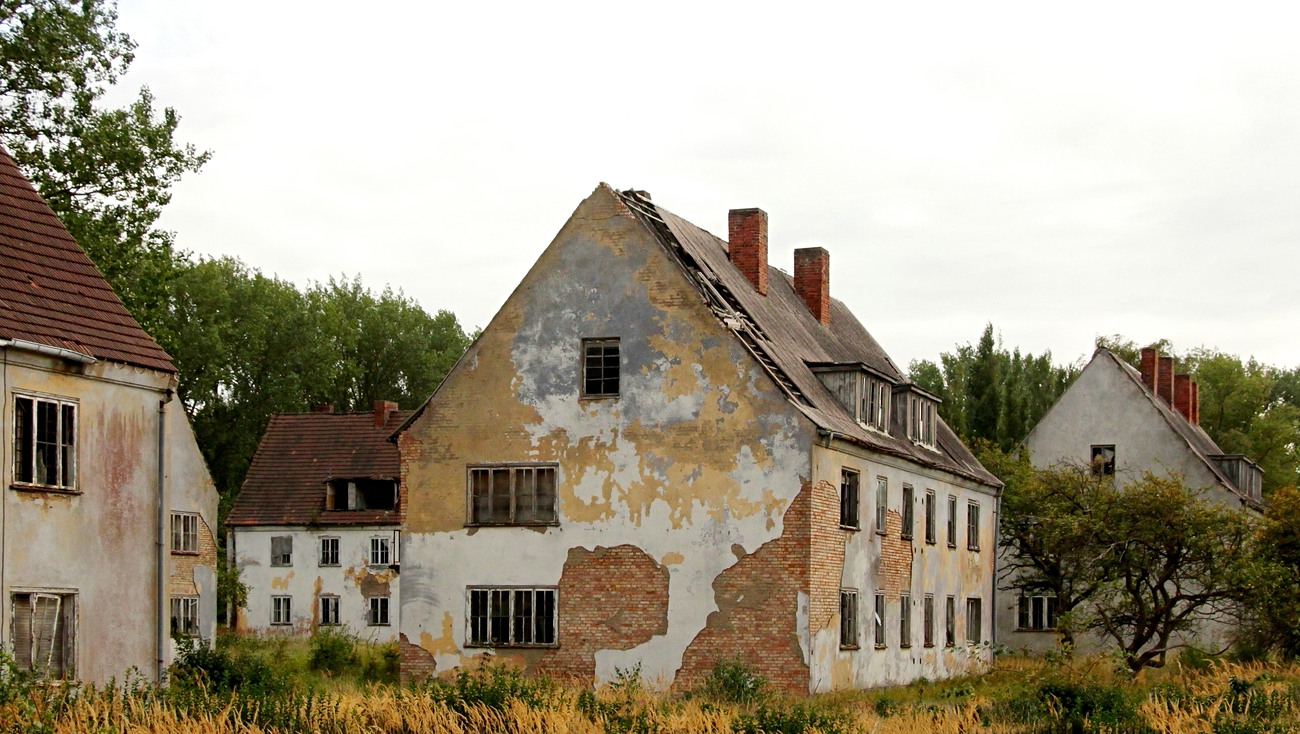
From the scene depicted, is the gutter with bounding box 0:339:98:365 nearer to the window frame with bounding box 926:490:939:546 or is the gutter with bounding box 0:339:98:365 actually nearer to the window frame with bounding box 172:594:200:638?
the window frame with bounding box 926:490:939:546

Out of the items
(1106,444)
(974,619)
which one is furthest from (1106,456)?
(974,619)

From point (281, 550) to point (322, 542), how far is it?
1.59m

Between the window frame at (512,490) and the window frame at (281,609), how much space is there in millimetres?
26480

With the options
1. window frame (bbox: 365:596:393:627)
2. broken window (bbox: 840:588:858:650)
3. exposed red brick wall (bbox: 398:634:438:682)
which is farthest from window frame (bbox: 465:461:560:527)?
window frame (bbox: 365:596:393:627)

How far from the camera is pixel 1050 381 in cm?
7356

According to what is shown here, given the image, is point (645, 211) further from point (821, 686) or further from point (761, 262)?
point (821, 686)

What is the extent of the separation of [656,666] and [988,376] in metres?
39.9

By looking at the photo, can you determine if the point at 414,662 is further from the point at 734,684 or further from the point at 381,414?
the point at 381,414

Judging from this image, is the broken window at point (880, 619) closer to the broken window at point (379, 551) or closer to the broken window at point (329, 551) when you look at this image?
the broken window at point (379, 551)

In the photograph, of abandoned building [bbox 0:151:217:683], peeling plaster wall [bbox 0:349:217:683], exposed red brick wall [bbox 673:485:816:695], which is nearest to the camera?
peeling plaster wall [bbox 0:349:217:683]

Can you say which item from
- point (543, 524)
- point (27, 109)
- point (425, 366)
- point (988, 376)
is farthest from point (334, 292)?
point (543, 524)

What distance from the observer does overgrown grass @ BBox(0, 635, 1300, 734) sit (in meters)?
18.8

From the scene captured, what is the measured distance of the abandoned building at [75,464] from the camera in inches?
829

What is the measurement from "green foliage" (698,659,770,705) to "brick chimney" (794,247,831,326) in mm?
14199
